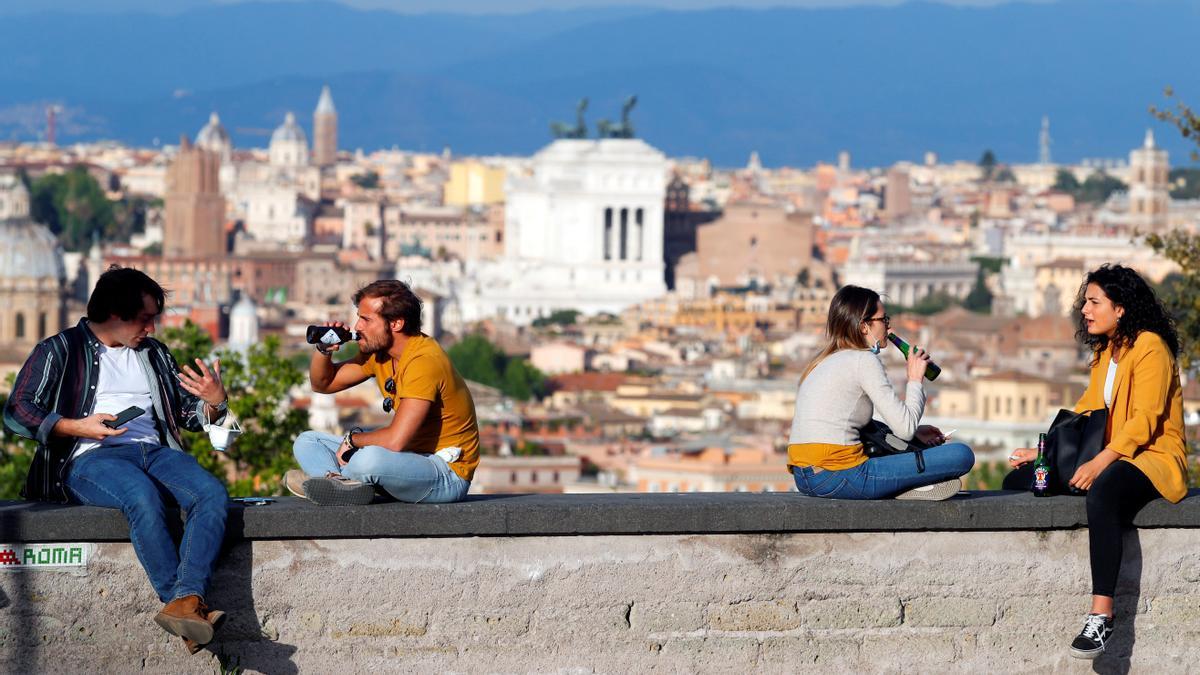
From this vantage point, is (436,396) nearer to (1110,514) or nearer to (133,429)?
(133,429)

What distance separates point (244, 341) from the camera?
5884cm

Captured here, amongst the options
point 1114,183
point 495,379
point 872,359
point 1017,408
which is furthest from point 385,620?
point 1114,183

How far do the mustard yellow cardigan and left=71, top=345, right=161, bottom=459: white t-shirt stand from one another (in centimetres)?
166

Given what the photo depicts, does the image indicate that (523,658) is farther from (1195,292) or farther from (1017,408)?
(1017,408)

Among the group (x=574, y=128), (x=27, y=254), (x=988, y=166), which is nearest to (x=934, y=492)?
(x=27, y=254)

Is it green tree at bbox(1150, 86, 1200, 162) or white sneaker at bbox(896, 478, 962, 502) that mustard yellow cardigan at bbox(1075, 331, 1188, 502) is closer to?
white sneaker at bbox(896, 478, 962, 502)

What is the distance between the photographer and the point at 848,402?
5.45 metres

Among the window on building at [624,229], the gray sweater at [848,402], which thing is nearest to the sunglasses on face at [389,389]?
the gray sweater at [848,402]

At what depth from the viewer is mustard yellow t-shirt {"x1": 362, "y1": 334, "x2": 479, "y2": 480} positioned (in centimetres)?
529

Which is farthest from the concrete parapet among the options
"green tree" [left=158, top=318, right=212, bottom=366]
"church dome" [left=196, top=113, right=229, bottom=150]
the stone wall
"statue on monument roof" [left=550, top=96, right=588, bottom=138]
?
"church dome" [left=196, top=113, right=229, bottom=150]

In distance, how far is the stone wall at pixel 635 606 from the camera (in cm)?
512

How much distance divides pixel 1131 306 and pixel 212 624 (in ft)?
5.74

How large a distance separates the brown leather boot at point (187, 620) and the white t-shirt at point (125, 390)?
0.37 metres

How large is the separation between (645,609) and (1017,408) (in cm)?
4508
